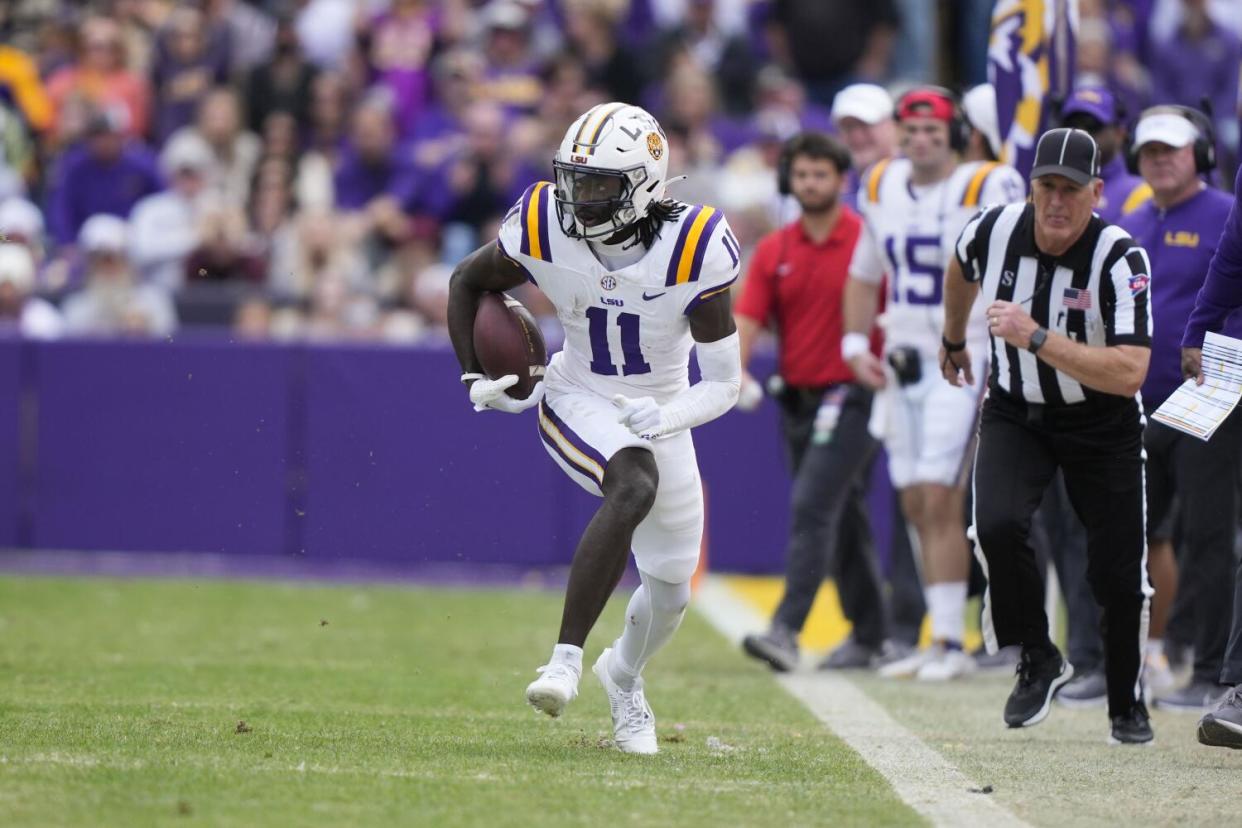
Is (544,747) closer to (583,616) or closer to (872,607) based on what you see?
(583,616)

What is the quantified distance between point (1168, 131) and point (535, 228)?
8.27ft

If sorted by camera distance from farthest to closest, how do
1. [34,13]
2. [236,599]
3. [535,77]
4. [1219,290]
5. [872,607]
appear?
[34,13], [535,77], [236,599], [872,607], [1219,290]

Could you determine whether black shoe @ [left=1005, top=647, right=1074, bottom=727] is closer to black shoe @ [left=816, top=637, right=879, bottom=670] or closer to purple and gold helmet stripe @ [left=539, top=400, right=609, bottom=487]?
purple and gold helmet stripe @ [left=539, top=400, right=609, bottom=487]

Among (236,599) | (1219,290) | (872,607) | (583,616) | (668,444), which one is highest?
(1219,290)

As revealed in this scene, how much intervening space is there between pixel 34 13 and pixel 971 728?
11097 mm

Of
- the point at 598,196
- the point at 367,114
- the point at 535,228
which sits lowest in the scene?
the point at 367,114

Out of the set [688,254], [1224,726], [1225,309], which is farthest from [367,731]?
[1225,309]

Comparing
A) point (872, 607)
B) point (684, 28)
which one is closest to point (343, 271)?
point (684, 28)

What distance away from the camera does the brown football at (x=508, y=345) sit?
5.67m

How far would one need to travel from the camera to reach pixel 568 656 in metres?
5.30

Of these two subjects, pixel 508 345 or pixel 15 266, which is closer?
pixel 508 345

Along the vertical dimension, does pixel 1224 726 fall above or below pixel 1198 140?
below

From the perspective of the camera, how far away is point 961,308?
623 centimetres

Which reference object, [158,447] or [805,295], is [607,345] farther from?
[158,447]
